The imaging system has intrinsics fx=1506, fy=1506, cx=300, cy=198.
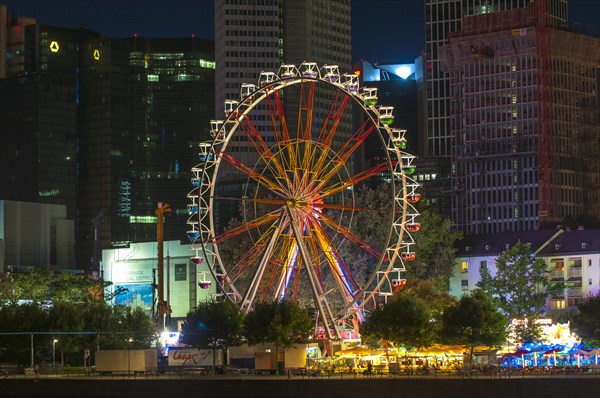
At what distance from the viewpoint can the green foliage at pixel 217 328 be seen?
133250 millimetres

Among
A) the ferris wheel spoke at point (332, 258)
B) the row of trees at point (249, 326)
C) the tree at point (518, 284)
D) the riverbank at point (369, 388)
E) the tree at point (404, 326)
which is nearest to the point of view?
the riverbank at point (369, 388)

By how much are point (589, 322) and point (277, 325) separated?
38.8 m

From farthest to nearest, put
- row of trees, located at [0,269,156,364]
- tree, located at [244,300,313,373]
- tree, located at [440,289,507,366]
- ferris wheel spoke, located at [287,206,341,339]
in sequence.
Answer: row of trees, located at [0,269,156,364] → tree, located at [440,289,507,366] → tree, located at [244,300,313,373] → ferris wheel spoke, located at [287,206,341,339]

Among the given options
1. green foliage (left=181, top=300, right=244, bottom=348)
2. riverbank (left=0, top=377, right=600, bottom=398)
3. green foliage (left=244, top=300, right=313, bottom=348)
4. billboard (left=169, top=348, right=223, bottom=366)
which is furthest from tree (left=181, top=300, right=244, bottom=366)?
riverbank (left=0, top=377, right=600, bottom=398)

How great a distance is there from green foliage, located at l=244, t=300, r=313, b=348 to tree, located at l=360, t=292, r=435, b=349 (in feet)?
20.2

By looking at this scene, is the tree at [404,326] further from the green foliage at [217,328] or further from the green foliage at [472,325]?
the green foliage at [217,328]

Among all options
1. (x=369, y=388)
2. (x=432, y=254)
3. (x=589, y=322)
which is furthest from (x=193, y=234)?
(x=432, y=254)

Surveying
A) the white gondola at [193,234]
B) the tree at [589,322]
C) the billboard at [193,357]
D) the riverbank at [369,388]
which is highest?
the white gondola at [193,234]

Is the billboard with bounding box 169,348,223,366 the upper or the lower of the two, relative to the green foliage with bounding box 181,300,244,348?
lower

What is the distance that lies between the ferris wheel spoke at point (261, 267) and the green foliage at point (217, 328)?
1185 mm

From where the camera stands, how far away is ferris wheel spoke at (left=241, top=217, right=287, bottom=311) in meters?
127

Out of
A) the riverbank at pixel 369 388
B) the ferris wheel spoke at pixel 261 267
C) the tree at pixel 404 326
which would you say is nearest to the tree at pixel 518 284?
the tree at pixel 404 326

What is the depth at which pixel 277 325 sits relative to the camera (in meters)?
130

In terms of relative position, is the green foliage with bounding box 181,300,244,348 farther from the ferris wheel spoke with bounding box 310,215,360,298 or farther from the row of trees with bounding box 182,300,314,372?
the ferris wheel spoke with bounding box 310,215,360,298
